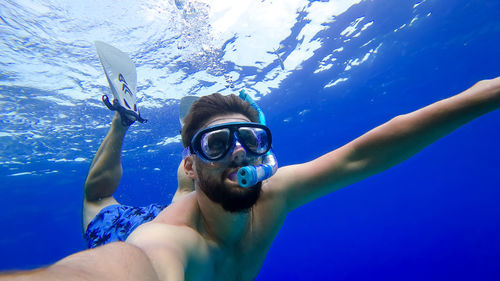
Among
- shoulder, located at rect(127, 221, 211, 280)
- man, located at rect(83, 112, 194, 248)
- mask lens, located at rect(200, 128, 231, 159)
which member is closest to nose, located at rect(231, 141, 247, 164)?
mask lens, located at rect(200, 128, 231, 159)

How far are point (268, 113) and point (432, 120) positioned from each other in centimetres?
2103

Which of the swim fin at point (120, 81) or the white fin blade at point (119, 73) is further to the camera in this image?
the white fin blade at point (119, 73)

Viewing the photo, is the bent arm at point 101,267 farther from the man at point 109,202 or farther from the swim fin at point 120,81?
the swim fin at point 120,81

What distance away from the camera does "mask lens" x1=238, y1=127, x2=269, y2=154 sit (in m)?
3.36

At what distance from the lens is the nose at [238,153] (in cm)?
317

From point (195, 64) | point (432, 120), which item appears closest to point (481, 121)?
point (195, 64)

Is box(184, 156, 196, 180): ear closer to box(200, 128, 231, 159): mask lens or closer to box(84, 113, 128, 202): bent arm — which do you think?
box(200, 128, 231, 159): mask lens

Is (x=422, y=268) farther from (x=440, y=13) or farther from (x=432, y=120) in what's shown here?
(x=432, y=120)

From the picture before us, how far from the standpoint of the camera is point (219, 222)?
3170 millimetres

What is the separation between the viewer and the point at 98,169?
564 cm

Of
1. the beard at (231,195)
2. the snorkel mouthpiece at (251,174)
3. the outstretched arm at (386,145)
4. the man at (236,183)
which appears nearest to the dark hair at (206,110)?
the man at (236,183)

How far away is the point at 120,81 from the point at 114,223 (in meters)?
4.10

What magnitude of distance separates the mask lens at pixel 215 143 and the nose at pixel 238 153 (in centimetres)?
11

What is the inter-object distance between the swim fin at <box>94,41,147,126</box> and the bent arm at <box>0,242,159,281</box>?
4.94 metres
